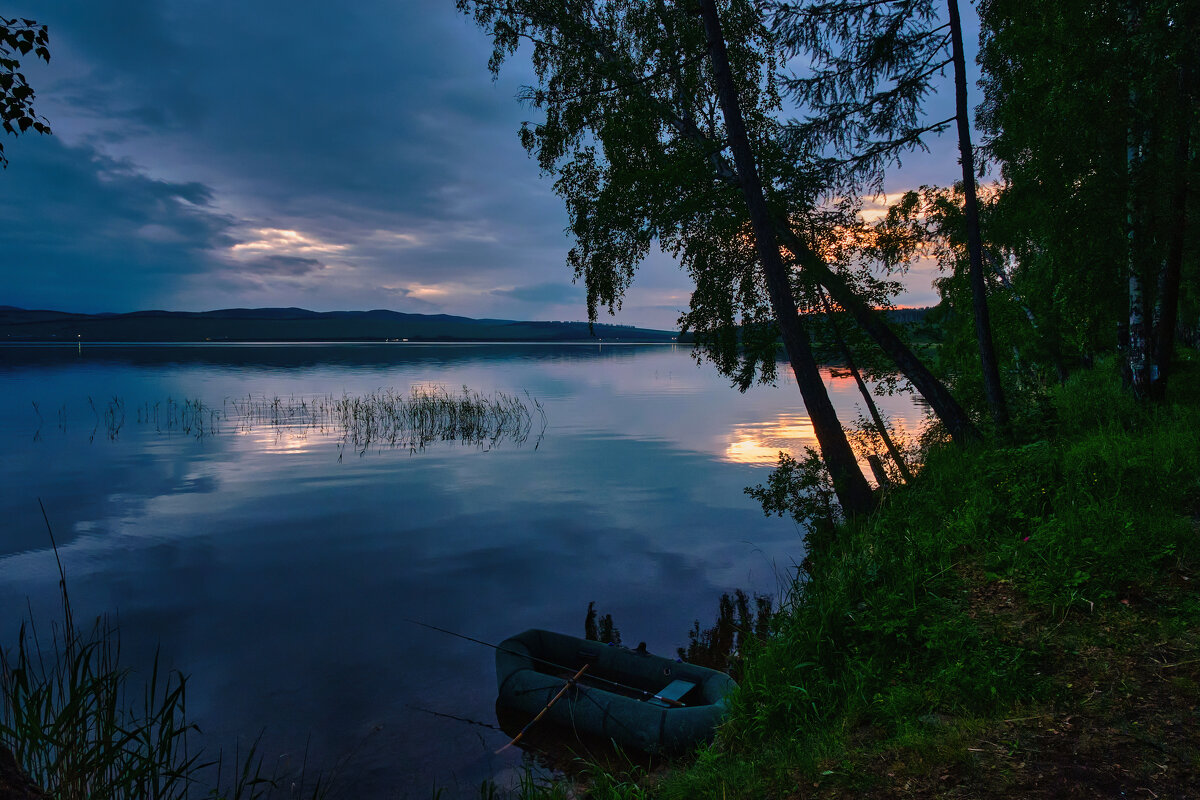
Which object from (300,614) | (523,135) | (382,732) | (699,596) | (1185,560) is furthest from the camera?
(523,135)

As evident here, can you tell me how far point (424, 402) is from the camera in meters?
38.8

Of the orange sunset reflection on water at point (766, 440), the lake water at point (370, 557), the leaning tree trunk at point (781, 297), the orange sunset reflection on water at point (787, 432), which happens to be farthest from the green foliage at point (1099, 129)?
the orange sunset reflection on water at point (766, 440)

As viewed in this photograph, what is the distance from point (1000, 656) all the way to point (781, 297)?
310 inches

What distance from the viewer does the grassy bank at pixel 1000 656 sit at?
4293 millimetres

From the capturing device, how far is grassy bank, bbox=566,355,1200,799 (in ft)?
14.1

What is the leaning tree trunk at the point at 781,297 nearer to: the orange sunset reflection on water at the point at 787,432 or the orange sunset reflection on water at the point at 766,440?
the orange sunset reflection on water at the point at 787,432

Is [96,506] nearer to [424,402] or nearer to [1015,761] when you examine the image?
[424,402]

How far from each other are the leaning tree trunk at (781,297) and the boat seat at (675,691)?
204 inches

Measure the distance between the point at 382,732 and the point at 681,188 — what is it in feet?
37.5

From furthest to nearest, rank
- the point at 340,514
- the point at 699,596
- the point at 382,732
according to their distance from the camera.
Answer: the point at 340,514 → the point at 699,596 → the point at 382,732

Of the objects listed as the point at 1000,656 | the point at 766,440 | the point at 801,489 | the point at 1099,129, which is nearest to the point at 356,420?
the point at 766,440

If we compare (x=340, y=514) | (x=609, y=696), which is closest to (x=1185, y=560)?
(x=609, y=696)

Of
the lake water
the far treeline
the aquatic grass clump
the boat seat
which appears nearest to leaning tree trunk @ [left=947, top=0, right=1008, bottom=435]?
the far treeline

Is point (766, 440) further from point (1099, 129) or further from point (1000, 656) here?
point (1000, 656)
